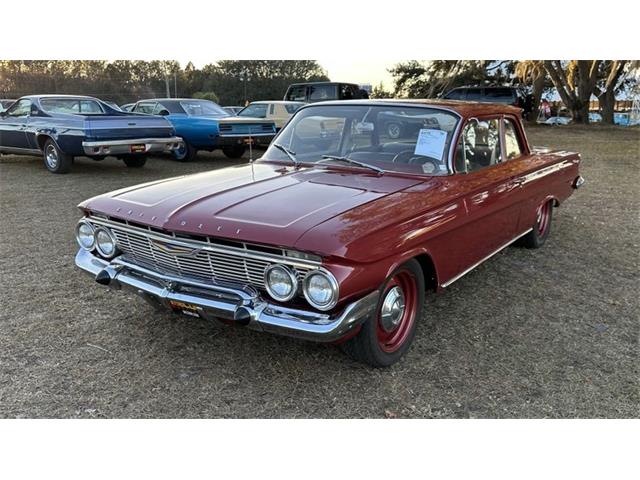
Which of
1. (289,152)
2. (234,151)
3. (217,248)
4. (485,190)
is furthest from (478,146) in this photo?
(234,151)

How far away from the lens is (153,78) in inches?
985

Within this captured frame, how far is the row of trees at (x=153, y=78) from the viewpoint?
19219mm

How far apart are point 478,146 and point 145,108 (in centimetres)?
1088

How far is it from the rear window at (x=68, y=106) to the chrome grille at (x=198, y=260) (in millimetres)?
8395

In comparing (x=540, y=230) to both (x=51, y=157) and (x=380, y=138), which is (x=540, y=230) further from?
(x=51, y=157)

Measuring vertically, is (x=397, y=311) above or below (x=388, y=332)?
above

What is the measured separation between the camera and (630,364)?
335cm

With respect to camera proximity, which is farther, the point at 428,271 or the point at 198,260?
the point at 428,271

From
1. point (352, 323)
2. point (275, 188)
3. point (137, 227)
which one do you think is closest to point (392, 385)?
point (352, 323)

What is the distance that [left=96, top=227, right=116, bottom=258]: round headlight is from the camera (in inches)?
137

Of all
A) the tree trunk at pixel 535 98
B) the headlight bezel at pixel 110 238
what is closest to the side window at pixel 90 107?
the headlight bezel at pixel 110 238

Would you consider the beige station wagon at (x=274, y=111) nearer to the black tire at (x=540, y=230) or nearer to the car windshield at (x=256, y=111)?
the car windshield at (x=256, y=111)

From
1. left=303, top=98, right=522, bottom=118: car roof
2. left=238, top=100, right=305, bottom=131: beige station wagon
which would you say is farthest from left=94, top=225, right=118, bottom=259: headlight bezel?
left=238, top=100, right=305, bottom=131: beige station wagon

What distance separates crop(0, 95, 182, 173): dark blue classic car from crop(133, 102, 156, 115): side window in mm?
1978
